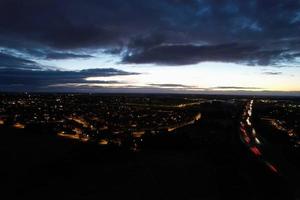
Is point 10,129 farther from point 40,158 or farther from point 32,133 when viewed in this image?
point 40,158

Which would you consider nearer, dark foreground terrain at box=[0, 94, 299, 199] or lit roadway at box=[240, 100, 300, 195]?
dark foreground terrain at box=[0, 94, 299, 199]

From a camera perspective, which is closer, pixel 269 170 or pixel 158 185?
pixel 158 185

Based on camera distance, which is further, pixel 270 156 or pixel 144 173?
pixel 270 156

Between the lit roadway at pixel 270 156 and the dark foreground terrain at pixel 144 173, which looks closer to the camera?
the dark foreground terrain at pixel 144 173

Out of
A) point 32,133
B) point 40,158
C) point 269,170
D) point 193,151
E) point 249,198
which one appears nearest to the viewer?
point 249,198

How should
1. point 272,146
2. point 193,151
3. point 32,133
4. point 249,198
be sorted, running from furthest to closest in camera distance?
point 32,133 < point 272,146 < point 193,151 < point 249,198

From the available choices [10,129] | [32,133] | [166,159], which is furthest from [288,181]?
[10,129]

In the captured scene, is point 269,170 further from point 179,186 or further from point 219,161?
point 179,186

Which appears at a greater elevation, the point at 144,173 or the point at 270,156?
the point at 270,156
